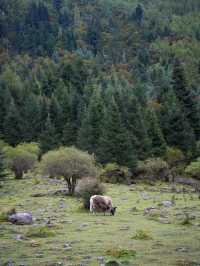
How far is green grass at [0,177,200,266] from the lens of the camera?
61.6ft

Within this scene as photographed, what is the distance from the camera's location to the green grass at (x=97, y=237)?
18.8 meters

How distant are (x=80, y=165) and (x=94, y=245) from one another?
25.0m

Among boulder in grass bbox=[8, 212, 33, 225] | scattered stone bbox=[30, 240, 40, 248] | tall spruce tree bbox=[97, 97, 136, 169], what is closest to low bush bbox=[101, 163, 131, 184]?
tall spruce tree bbox=[97, 97, 136, 169]

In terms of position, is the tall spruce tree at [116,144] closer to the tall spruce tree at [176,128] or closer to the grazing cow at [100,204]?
the tall spruce tree at [176,128]

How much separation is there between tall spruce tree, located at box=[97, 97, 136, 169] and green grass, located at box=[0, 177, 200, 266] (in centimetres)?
3467

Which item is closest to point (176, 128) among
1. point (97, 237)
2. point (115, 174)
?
point (115, 174)

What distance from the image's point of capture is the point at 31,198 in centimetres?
4466

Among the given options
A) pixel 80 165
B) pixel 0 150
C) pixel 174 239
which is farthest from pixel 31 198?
pixel 174 239

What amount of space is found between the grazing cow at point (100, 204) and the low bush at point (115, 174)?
31596 millimetres

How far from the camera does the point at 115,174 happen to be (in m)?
67.1

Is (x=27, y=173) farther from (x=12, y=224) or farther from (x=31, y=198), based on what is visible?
(x=12, y=224)

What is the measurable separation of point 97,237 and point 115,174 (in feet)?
143

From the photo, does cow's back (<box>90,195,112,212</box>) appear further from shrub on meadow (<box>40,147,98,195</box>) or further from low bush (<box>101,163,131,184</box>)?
low bush (<box>101,163,131,184</box>)

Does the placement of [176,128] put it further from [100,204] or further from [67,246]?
[67,246]
